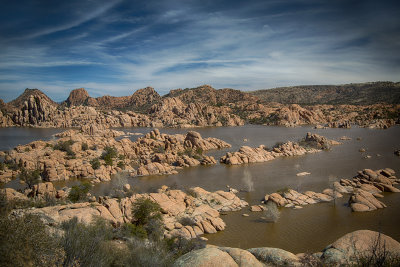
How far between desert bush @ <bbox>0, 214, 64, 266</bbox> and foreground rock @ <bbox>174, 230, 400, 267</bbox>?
10.7ft

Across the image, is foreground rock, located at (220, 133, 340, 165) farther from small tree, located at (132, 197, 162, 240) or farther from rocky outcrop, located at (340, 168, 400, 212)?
small tree, located at (132, 197, 162, 240)

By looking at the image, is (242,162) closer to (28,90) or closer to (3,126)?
(3,126)

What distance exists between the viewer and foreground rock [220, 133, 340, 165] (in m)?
42.1

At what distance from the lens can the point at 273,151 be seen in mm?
48156

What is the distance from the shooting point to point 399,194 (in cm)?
2392

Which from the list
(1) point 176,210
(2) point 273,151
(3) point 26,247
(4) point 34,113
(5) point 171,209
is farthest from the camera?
(4) point 34,113

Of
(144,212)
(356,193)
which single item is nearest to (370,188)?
(356,193)

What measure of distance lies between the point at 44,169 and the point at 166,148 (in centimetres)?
2154

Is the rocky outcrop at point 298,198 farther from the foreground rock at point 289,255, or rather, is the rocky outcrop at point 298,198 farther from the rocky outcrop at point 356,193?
the foreground rock at point 289,255

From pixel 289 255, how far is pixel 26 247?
8224 mm

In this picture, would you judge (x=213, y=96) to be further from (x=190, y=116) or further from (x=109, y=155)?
(x=109, y=155)

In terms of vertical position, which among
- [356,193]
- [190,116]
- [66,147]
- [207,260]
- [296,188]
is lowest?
[296,188]

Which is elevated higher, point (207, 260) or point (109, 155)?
point (207, 260)

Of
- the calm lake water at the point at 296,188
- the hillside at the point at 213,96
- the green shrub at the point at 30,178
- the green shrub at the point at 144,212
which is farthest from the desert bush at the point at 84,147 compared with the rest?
the hillside at the point at 213,96
